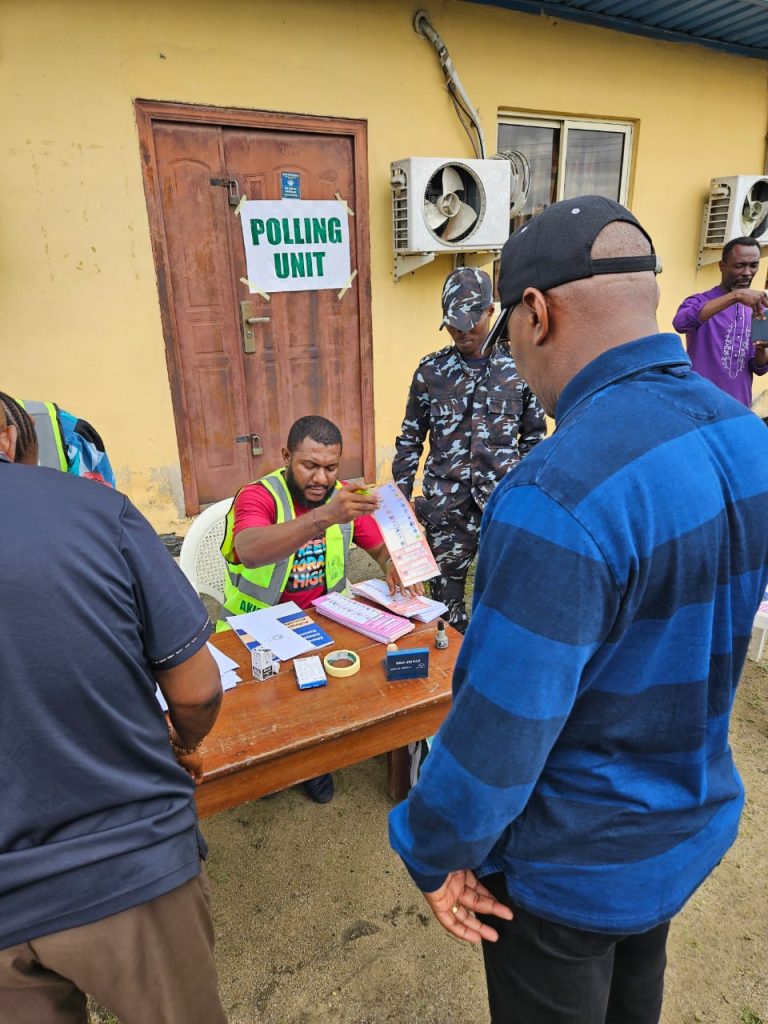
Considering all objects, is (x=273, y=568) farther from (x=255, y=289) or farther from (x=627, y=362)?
(x=255, y=289)

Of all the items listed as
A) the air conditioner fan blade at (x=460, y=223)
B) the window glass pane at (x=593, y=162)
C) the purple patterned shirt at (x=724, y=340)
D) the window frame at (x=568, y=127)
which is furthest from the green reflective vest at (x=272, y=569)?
the window glass pane at (x=593, y=162)

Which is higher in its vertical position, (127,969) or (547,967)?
(547,967)

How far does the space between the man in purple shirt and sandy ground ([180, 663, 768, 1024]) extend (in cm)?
275

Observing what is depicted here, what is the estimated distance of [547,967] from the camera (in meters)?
1.07

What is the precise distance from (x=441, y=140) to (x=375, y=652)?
14.5ft

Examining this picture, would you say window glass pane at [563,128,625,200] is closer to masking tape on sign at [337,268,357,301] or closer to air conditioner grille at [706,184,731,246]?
air conditioner grille at [706,184,731,246]

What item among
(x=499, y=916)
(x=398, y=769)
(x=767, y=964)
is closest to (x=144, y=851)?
(x=499, y=916)

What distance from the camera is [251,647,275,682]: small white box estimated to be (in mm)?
2010

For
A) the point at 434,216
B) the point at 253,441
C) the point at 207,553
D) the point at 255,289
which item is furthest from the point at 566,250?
the point at 434,216

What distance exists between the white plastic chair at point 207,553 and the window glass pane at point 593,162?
454cm

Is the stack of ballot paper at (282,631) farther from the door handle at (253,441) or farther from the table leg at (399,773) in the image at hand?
the door handle at (253,441)

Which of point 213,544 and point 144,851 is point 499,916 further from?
point 213,544

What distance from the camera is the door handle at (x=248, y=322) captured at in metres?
4.67

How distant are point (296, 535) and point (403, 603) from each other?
49 centimetres
